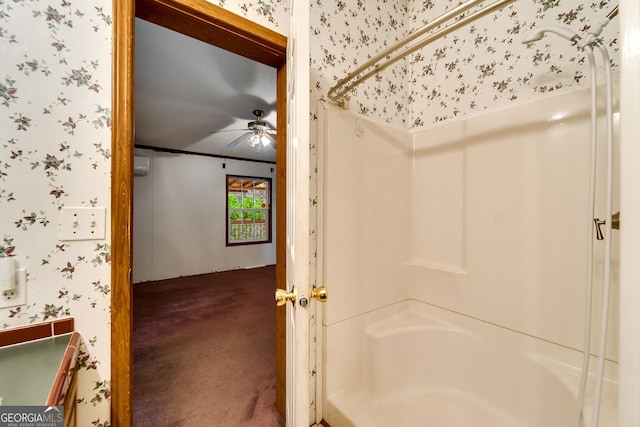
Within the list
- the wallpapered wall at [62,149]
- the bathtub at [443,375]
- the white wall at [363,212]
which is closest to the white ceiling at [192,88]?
the wallpapered wall at [62,149]

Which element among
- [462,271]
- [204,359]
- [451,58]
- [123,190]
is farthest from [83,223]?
[451,58]

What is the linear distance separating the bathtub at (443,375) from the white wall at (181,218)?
14.0 feet

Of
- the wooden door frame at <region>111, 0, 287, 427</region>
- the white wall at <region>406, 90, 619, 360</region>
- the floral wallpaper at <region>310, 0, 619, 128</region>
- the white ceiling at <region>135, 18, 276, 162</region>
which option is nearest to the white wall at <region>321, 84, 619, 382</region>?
the white wall at <region>406, 90, 619, 360</region>

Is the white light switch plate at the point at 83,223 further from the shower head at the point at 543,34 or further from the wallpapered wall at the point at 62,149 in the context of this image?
the shower head at the point at 543,34

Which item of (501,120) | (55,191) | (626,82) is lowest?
(55,191)

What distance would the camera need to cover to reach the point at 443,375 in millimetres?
1460

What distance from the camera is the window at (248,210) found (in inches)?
209

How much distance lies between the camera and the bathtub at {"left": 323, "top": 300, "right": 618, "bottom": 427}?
1.16 meters

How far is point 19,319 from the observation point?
78cm

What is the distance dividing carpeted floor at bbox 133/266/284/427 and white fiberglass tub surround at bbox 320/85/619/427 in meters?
0.70

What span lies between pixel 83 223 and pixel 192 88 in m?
2.09

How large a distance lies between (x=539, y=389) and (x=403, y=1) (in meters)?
2.47

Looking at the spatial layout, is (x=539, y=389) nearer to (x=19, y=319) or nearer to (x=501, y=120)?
(x=501, y=120)

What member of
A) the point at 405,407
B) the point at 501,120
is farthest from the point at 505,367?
the point at 501,120
